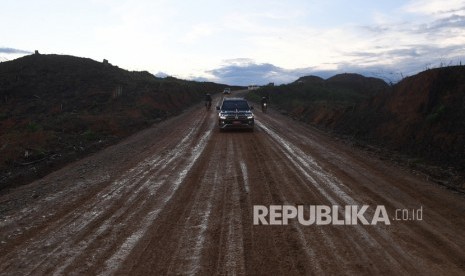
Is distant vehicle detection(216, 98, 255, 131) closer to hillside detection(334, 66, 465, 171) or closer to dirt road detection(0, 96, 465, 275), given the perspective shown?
hillside detection(334, 66, 465, 171)

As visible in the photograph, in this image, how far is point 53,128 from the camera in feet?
70.0

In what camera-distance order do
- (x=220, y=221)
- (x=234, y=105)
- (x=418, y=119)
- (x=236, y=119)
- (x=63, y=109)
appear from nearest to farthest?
(x=220, y=221) < (x=418, y=119) < (x=236, y=119) < (x=234, y=105) < (x=63, y=109)

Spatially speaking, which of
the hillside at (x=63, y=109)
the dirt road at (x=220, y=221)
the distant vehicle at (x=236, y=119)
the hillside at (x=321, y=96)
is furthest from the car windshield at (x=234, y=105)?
the dirt road at (x=220, y=221)

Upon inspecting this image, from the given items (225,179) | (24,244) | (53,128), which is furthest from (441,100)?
(53,128)

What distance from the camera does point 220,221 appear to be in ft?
24.8

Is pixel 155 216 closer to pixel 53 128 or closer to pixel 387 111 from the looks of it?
pixel 53 128

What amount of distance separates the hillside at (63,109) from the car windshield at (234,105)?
582cm

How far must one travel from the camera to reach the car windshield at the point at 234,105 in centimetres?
2322

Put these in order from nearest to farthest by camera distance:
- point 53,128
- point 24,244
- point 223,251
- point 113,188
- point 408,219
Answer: point 223,251
point 24,244
point 408,219
point 113,188
point 53,128

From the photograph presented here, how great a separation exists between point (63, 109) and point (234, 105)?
21.1 metres

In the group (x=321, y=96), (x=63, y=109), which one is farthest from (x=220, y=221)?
(x=321, y=96)

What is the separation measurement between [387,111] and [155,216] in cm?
1716

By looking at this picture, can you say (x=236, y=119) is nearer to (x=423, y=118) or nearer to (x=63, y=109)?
(x=423, y=118)

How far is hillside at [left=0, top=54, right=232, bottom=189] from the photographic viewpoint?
15.3 m
